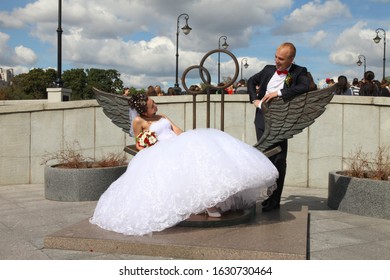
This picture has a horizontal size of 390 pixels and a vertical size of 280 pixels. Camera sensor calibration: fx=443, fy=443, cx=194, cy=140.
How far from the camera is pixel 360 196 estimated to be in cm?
691

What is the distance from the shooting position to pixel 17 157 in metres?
10.9

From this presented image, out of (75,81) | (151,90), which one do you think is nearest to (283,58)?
(151,90)

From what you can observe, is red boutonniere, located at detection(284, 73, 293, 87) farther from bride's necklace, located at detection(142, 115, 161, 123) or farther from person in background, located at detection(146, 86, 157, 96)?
person in background, located at detection(146, 86, 157, 96)

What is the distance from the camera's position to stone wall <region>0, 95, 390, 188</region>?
9930mm

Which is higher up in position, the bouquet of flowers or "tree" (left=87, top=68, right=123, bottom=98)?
"tree" (left=87, top=68, right=123, bottom=98)

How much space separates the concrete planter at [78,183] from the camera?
8.00 metres

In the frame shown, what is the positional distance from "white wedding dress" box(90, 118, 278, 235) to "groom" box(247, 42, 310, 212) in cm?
122

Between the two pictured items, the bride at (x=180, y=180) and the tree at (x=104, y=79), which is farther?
the tree at (x=104, y=79)

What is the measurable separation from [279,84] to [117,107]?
246cm

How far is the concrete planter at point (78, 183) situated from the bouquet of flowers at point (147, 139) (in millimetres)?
2773

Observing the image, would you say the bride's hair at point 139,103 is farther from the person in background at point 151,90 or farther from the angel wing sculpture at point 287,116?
the person in background at point 151,90

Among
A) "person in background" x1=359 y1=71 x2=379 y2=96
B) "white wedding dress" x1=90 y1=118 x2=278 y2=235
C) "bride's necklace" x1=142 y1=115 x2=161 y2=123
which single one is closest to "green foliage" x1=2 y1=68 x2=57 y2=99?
"person in background" x1=359 y1=71 x2=379 y2=96

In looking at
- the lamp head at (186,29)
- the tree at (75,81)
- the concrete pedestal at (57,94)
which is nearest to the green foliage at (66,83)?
the tree at (75,81)

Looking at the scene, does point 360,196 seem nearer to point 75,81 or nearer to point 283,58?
point 283,58
